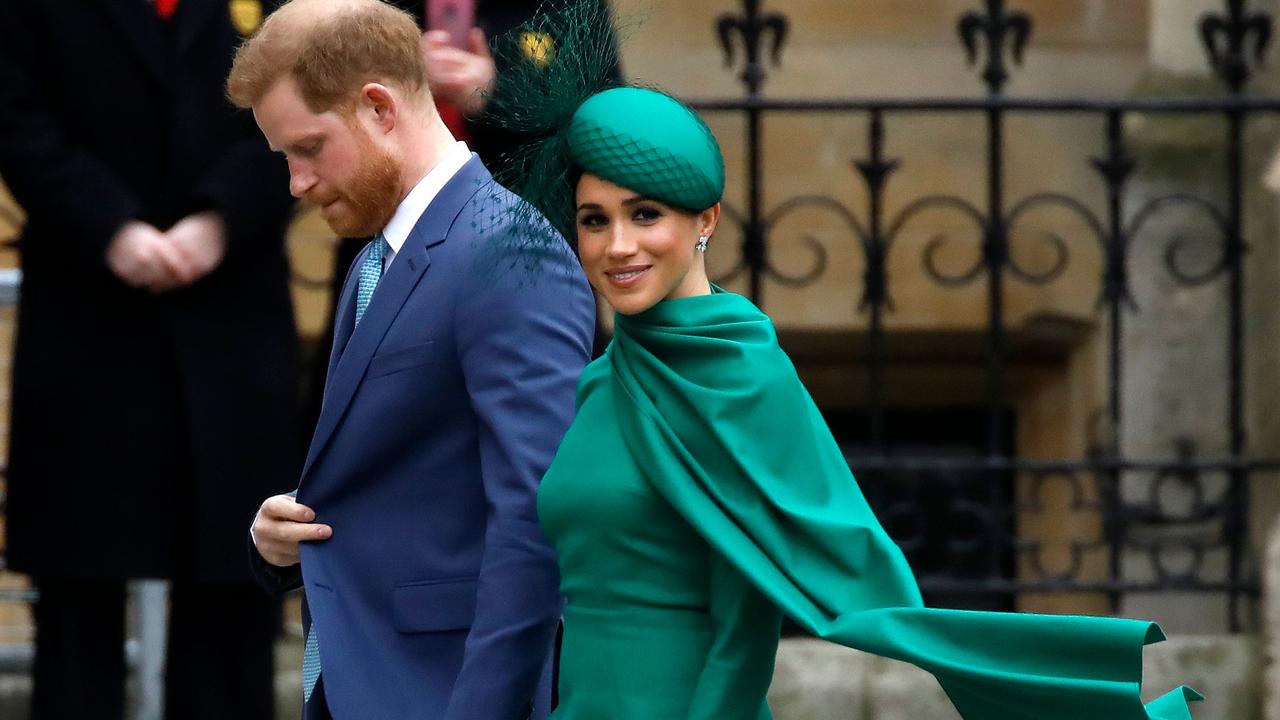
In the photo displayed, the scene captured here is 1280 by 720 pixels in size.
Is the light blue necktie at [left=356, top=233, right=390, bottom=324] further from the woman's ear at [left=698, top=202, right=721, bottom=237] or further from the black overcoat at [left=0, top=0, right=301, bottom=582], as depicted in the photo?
the black overcoat at [left=0, top=0, right=301, bottom=582]

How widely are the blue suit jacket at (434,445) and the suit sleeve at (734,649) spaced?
0.27 m

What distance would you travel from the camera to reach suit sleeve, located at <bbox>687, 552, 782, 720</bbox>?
8.98ft

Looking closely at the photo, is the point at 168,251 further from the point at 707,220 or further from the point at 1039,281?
the point at 1039,281

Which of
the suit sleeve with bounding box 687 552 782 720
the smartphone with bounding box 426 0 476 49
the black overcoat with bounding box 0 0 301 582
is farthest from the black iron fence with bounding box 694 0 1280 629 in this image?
the suit sleeve with bounding box 687 552 782 720

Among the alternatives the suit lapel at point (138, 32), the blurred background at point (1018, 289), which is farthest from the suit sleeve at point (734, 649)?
the blurred background at point (1018, 289)

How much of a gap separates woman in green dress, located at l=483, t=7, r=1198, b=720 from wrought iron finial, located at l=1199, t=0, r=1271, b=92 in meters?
3.38

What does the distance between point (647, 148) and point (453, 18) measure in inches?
74.1

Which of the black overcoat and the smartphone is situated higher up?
the smartphone

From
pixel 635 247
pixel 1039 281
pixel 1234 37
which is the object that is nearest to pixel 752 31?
pixel 1039 281

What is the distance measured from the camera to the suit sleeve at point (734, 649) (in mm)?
2736

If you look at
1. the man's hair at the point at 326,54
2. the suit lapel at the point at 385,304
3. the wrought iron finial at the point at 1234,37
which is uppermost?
the wrought iron finial at the point at 1234,37

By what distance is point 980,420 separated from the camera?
8078 mm

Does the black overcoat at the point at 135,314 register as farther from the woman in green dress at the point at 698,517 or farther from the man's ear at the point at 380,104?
the woman in green dress at the point at 698,517

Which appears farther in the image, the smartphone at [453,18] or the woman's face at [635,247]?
the smartphone at [453,18]
